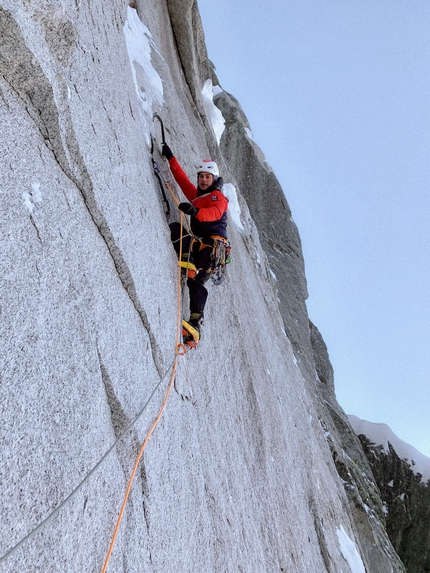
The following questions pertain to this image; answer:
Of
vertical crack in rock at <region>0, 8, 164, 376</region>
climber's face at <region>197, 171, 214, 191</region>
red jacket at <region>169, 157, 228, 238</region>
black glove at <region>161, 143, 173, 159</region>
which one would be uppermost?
climber's face at <region>197, 171, 214, 191</region>

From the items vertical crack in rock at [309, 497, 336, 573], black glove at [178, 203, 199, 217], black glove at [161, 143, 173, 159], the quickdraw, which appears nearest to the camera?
black glove at [178, 203, 199, 217]

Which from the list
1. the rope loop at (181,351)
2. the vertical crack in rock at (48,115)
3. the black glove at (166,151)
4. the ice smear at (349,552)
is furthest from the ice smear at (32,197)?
the ice smear at (349,552)

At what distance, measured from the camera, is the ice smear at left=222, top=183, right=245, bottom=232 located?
1126 centimetres

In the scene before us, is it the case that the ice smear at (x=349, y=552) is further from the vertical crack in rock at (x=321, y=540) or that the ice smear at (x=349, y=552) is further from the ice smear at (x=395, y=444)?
the ice smear at (x=395, y=444)

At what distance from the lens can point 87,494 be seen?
2.77 m

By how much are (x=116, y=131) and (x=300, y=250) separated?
61.0 ft

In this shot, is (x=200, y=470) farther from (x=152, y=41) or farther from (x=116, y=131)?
(x=152, y=41)

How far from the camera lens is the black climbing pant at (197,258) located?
5761 millimetres

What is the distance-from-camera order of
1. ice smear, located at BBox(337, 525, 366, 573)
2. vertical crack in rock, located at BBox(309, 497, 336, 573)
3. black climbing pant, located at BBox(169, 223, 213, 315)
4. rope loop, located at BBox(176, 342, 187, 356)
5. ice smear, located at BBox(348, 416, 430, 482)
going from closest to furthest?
rope loop, located at BBox(176, 342, 187, 356) → black climbing pant, located at BBox(169, 223, 213, 315) → vertical crack in rock, located at BBox(309, 497, 336, 573) → ice smear, located at BBox(337, 525, 366, 573) → ice smear, located at BBox(348, 416, 430, 482)

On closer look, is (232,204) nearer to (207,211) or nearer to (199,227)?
(199,227)

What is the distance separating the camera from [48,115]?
329cm

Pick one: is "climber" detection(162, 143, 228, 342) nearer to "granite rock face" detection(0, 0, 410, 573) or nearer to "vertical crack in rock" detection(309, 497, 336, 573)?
"granite rock face" detection(0, 0, 410, 573)

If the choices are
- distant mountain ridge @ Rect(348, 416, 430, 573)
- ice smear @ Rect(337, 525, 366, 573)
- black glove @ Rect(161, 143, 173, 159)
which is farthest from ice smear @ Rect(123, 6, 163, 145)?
distant mountain ridge @ Rect(348, 416, 430, 573)

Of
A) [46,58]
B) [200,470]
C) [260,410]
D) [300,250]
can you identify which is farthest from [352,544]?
[300,250]
